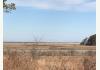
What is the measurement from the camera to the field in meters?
2.36

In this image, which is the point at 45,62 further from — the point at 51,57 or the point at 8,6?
the point at 8,6

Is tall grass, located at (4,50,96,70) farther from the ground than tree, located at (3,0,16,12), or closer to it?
closer to it

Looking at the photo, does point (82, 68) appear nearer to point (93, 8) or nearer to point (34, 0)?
point (93, 8)

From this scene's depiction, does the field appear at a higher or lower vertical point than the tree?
lower

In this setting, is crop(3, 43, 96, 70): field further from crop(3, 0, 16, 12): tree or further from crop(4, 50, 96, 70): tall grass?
crop(3, 0, 16, 12): tree

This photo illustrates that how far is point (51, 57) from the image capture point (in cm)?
241

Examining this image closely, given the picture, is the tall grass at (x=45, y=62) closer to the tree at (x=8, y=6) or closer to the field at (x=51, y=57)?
the field at (x=51, y=57)

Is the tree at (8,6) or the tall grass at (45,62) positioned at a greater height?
the tree at (8,6)

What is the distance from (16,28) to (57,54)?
16.9 inches

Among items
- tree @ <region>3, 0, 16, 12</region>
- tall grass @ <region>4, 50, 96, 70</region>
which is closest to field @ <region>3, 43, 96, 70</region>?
tall grass @ <region>4, 50, 96, 70</region>

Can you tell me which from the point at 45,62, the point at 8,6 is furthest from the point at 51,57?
the point at 8,6

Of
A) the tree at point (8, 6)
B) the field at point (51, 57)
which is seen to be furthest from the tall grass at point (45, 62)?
the tree at point (8, 6)

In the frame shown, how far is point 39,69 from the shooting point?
7.73 feet

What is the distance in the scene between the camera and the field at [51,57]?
7.73ft
